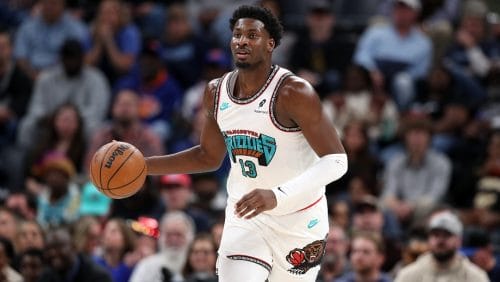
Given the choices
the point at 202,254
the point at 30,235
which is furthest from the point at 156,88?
the point at 202,254

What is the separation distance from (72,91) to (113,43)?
101cm

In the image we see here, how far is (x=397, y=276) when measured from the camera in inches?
407

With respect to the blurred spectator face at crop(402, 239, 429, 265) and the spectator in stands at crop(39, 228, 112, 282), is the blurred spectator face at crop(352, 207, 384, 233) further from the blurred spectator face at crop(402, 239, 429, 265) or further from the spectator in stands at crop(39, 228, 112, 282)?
the spectator in stands at crop(39, 228, 112, 282)

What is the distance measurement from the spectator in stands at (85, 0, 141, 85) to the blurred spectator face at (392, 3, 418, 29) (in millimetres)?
3228

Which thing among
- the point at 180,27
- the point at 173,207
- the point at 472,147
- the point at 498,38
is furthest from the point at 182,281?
the point at 498,38

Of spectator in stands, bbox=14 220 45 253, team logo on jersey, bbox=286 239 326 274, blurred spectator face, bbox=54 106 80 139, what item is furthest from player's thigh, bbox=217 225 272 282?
blurred spectator face, bbox=54 106 80 139

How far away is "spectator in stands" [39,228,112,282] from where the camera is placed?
33.1 ft

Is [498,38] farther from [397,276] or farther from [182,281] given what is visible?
[182,281]

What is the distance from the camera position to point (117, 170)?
7.29 meters

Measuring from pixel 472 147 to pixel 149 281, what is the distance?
14.6 feet

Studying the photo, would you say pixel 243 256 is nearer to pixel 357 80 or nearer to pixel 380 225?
pixel 380 225

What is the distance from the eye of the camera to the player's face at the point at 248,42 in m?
7.19

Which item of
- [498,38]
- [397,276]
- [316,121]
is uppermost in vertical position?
[316,121]

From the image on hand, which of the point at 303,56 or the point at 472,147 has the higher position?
the point at 303,56
